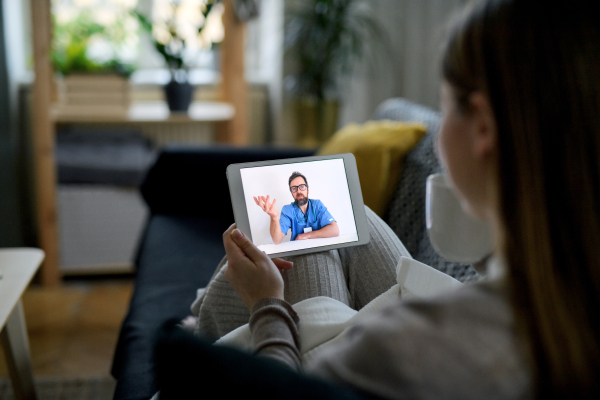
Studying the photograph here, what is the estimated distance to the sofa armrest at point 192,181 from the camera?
6.70ft

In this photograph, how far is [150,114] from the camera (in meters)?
2.43

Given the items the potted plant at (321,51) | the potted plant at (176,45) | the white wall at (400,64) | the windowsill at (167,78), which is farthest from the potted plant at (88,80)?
the white wall at (400,64)

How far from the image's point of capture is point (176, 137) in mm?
2842

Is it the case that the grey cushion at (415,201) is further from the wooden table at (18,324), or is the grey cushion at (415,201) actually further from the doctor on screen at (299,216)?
the wooden table at (18,324)

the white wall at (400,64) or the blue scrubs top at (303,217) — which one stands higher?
the white wall at (400,64)

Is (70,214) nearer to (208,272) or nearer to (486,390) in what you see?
(208,272)

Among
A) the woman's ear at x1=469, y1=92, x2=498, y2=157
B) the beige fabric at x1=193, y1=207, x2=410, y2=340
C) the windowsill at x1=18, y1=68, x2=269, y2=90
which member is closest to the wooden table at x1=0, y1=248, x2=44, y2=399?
the beige fabric at x1=193, y1=207, x2=410, y2=340

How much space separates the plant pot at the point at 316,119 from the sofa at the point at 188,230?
490 mm

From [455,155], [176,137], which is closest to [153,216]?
[176,137]

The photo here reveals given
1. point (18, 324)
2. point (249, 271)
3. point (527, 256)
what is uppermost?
point (527, 256)

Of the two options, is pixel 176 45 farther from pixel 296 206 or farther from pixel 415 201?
pixel 296 206

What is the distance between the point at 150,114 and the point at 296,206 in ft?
5.69

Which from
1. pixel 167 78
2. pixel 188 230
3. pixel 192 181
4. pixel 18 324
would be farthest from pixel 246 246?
pixel 167 78

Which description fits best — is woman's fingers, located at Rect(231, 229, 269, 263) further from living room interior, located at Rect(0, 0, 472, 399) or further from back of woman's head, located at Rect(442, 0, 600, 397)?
living room interior, located at Rect(0, 0, 472, 399)
